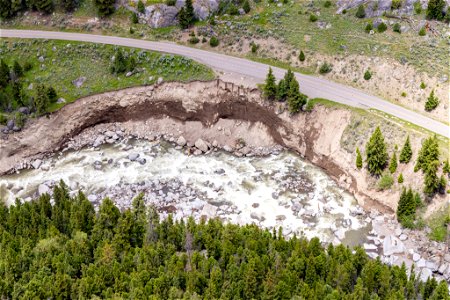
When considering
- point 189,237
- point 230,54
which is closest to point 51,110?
point 230,54

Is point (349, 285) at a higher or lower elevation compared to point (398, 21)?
lower

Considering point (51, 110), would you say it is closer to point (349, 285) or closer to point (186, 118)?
point (186, 118)

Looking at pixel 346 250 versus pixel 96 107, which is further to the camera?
pixel 96 107

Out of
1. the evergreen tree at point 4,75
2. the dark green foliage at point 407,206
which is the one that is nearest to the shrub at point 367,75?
the dark green foliage at point 407,206

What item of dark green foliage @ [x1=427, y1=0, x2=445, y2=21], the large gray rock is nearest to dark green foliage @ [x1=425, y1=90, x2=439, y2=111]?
dark green foliage @ [x1=427, y1=0, x2=445, y2=21]

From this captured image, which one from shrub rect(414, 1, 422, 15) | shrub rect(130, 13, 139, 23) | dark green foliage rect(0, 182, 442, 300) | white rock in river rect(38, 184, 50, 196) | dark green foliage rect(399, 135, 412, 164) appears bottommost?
white rock in river rect(38, 184, 50, 196)

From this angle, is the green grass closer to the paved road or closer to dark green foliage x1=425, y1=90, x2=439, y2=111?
the paved road

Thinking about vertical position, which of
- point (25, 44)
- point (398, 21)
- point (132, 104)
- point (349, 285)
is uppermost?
point (398, 21)
